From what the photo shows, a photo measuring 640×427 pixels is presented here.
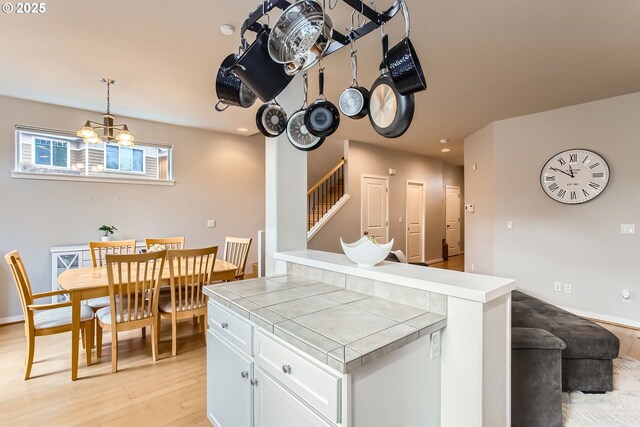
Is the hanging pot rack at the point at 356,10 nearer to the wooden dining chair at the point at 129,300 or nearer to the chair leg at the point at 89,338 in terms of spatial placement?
the wooden dining chair at the point at 129,300

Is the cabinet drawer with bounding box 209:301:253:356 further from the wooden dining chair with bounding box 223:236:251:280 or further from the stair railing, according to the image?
the stair railing

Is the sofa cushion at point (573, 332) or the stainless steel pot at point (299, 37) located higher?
the stainless steel pot at point (299, 37)

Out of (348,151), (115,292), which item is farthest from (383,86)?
(348,151)

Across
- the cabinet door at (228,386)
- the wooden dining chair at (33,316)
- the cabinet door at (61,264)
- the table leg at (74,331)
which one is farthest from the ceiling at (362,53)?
the cabinet door at (228,386)

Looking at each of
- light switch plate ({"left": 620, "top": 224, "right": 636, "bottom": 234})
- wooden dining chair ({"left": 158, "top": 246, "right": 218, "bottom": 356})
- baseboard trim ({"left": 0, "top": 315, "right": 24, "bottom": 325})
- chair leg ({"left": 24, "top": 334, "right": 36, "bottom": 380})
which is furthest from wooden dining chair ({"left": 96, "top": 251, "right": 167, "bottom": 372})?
light switch plate ({"left": 620, "top": 224, "right": 636, "bottom": 234})

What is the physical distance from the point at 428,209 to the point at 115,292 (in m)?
6.99

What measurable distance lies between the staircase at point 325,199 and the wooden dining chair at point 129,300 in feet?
9.92

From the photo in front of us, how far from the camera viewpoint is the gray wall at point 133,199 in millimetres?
3809

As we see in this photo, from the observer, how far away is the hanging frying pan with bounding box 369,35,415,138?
139cm

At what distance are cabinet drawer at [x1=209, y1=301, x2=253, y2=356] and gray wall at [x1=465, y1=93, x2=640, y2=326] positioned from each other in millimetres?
4473

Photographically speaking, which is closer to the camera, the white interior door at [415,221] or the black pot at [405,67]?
the black pot at [405,67]

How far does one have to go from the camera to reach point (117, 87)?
340 centimetres

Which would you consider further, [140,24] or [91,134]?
[91,134]

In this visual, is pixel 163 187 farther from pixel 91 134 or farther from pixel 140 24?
pixel 140 24
